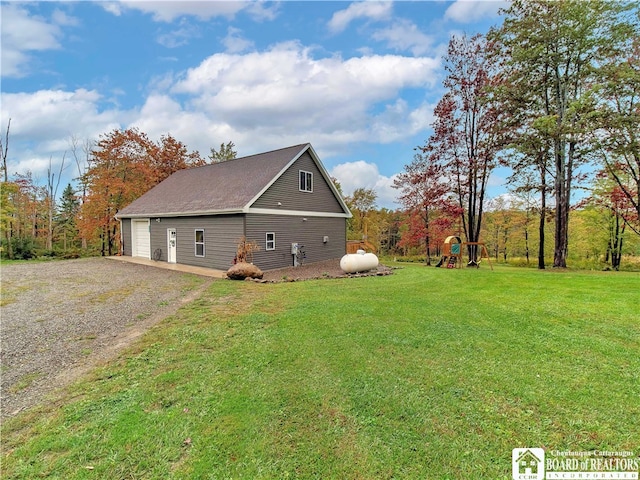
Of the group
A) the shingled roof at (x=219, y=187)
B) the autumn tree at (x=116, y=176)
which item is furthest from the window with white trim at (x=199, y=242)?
the autumn tree at (x=116, y=176)

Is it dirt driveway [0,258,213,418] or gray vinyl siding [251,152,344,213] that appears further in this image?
gray vinyl siding [251,152,344,213]

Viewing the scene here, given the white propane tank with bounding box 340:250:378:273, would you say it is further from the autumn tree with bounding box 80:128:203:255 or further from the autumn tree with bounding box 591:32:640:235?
the autumn tree with bounding box 80:128:203:255

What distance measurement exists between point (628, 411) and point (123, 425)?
4.42m

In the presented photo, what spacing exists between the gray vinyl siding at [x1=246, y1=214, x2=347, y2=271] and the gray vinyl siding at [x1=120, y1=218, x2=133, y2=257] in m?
10.6

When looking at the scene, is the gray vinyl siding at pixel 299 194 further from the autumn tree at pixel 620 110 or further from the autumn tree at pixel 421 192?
the autumn tree at pixel 620 110

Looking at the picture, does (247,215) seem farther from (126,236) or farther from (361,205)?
(361,205)

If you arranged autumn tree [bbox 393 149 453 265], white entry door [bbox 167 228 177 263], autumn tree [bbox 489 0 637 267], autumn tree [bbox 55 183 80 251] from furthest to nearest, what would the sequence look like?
autumn tree [bbox 55 183 80 251]
autumn tree [bbox 393 149 453 265]
white entry door [bbox 167 228 177 263]
autumn tree [bbox 489 0 637 267]

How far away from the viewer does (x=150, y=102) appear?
52.6 feet

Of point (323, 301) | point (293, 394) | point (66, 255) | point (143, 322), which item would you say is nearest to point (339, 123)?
point (323, 301)

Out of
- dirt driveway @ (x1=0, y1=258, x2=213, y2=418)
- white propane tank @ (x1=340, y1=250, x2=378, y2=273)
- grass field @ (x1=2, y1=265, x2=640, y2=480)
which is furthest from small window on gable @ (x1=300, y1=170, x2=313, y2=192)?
grass field @ (x1=2, y1=265, x2=640, y2=480)

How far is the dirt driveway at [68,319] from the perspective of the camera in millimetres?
3691

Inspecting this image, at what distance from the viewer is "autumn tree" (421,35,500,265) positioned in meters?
16.3

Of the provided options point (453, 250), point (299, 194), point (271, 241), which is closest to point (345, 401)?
point (271, 241)

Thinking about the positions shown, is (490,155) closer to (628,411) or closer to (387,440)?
(628,411)
